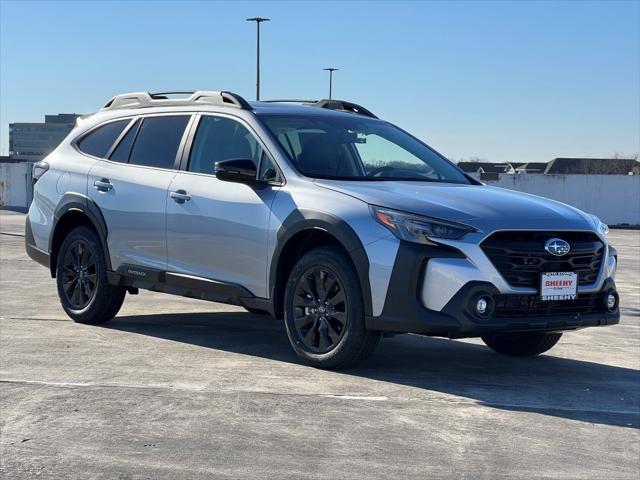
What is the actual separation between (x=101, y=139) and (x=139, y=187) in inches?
41.9

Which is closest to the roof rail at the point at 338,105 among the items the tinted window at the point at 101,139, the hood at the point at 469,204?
the tinted window at the point at 101,139

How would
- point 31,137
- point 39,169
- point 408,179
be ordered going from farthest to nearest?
point 31,137, point 39,169, point 408,179

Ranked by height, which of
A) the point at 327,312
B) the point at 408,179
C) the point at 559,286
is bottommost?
the point at 327,312

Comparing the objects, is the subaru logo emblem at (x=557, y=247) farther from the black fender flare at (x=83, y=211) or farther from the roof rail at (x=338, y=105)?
the black fender flare at (x=83, y=211)

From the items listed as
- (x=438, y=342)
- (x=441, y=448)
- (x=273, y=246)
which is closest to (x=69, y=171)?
(x=273, y=246)

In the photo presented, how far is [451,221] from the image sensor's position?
6223 millimetres

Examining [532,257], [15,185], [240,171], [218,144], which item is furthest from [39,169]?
[15,185]

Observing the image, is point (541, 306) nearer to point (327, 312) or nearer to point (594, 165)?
point (327, 312)

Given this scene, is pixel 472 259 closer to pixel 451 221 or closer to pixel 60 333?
pixel 451 221

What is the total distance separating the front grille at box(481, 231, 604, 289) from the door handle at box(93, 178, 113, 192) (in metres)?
3.61

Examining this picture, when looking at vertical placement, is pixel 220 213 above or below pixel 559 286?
above

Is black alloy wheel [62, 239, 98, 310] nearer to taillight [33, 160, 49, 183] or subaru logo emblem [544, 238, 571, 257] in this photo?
taillight [33, 160, 49, 183]

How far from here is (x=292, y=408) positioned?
569 cm

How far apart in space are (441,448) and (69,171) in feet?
17.0
